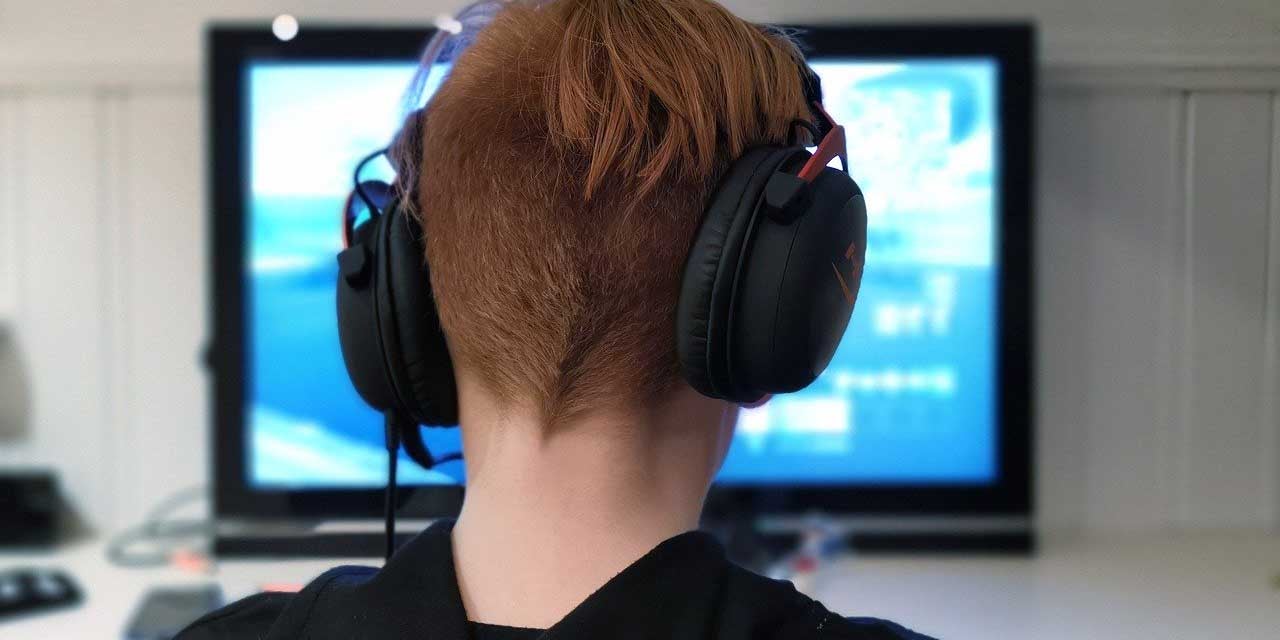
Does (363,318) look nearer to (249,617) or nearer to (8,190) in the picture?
(249,617)

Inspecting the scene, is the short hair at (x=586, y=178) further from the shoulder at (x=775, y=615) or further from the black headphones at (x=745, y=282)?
the shoulder at (x=775, y=615)

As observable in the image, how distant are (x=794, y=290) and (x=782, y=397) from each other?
2.45 ft

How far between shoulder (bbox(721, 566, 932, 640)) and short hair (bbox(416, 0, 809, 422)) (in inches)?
5.2

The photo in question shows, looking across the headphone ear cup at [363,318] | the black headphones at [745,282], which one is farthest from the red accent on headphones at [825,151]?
the headphone ear cup at [363,318]

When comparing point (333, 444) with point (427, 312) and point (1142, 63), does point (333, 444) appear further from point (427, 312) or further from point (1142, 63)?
point (1142, 63)

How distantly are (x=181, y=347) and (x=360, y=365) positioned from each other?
0.90 metres

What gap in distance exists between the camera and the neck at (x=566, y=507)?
57 cm

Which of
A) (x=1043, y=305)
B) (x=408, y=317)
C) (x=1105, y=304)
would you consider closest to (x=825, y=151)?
(x=408, y=317)

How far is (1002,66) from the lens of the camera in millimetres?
1140

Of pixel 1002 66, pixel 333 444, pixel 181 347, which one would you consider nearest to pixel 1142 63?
pixel 1002 66

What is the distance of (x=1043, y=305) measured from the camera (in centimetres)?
116

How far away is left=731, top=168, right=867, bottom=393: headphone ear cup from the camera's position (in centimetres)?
55

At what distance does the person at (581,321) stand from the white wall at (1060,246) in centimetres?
40

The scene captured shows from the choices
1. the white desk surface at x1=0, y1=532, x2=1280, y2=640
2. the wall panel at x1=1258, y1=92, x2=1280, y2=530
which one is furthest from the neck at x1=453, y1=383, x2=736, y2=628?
the wall panel at x1=1258, y1=92, x2=1280, y2=530
